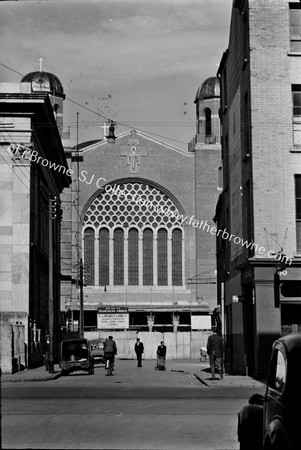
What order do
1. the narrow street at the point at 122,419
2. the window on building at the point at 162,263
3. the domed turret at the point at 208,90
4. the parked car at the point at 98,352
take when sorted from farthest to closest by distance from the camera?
the domed turret at the point at 208,90 → the window on building at the point at 162,263 → the parked car at the point at 98,352 → the narrow street at the point at 122,419

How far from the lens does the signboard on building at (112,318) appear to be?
241ft

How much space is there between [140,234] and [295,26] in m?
47.2

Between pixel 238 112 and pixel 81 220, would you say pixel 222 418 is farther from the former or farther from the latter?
pixel 81 220

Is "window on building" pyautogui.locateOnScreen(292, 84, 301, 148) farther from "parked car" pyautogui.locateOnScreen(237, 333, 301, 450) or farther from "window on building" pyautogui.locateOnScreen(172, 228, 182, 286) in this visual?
"window on building" pyautogui.locateOnScreen(172, 228, 182, 286)

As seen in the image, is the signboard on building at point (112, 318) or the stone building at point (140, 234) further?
the stone building at point (140, 234)

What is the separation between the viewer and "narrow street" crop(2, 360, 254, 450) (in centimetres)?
1316

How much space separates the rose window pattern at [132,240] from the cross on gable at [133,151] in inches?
82.3

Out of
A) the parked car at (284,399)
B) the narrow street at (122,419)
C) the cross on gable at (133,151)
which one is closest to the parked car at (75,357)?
the narrow street at (122,419)

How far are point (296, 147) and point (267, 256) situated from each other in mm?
4164

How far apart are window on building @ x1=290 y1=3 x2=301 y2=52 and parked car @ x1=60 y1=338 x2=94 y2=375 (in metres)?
16.8

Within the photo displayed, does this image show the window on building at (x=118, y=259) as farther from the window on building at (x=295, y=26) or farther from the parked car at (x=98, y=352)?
the window on building at (x=295, y=26)

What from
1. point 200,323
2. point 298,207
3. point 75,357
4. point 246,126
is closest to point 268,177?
point 298,207

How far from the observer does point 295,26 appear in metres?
32.0

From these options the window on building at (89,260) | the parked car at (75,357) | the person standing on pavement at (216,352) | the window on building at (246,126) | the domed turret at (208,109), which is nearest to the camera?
the person standing on pavement at (216,352)
